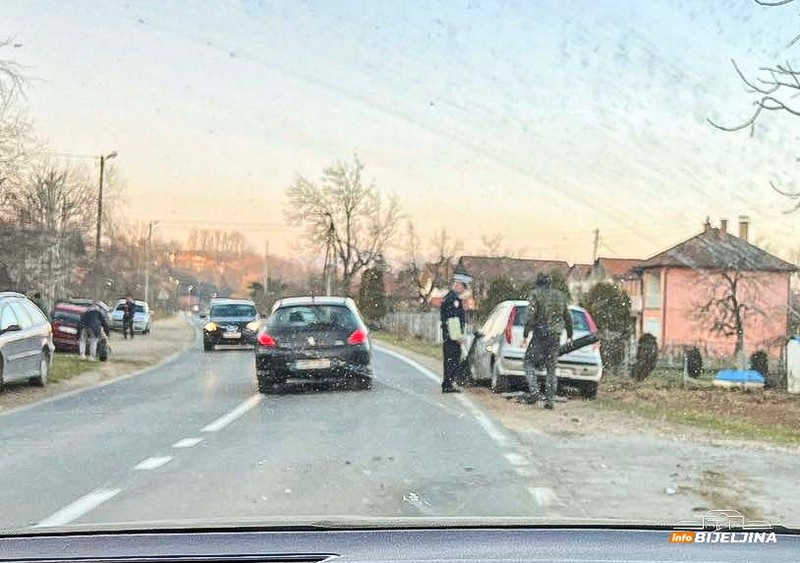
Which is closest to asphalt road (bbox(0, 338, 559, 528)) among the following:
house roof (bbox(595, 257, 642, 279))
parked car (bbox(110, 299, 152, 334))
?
parked car (bbox(110, 299, 152, 334))

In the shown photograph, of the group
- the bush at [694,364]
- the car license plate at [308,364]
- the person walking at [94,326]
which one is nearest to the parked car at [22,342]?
the car license plate at [308,364]

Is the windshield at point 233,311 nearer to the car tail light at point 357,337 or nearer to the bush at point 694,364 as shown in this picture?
the bush at point 694,364

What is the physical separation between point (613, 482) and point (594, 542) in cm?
609

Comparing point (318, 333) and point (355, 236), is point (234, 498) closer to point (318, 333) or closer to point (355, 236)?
point (318, 333)

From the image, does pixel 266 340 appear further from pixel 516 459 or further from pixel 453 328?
pixel 516 459

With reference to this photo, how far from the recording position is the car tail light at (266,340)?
16.2 meters

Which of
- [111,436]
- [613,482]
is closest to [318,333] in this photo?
[111,436]

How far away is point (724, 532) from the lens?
2.24 meters

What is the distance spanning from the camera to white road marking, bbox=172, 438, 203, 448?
32.5ft

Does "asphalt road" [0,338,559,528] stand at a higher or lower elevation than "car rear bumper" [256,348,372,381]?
lower

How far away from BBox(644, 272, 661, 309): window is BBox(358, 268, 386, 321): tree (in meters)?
18.8

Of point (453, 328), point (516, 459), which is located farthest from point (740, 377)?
point (516, 459)

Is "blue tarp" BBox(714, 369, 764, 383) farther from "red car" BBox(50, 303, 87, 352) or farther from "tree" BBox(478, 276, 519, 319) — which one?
"red car" BBox(50, 303, 87, 352)

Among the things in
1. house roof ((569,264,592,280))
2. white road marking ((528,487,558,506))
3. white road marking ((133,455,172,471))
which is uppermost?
house roof ((569,264,592,280))
